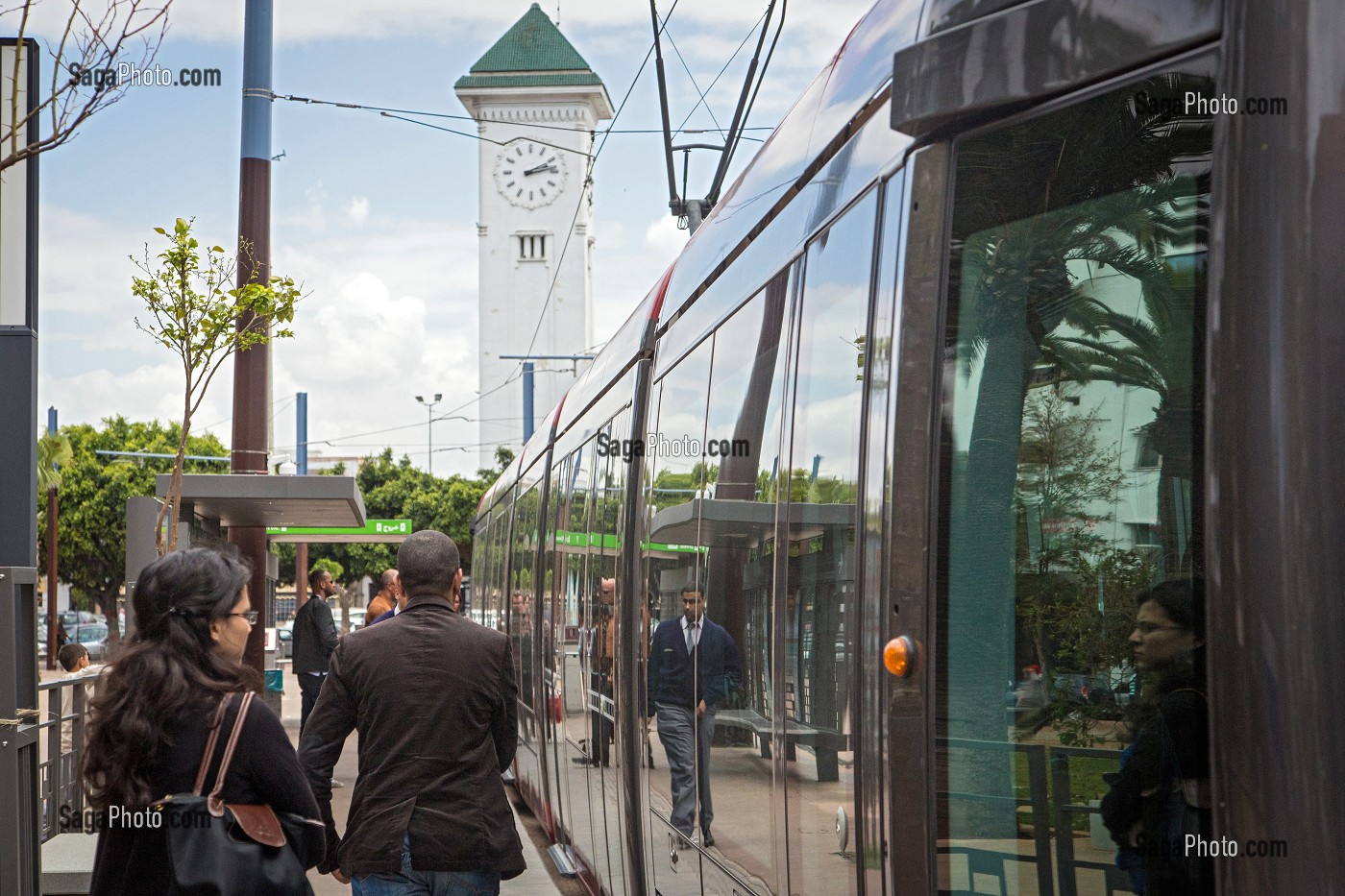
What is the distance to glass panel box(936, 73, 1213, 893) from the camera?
2.55 m

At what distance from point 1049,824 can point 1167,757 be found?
0.88 feet

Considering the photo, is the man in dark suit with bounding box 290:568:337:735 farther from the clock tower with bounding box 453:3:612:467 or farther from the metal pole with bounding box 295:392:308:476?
the clock tower with bounding box 453:3:612:467

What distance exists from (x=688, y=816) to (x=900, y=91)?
2.81m

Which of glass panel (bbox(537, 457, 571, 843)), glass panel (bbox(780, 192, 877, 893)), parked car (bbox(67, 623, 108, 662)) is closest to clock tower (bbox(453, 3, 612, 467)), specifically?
parked car (bbox(67, 623, 108, 662))

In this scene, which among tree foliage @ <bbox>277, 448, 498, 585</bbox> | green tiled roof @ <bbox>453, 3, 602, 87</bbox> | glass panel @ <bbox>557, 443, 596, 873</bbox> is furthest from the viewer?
green tiled roof @ <bbox>453, 3, 602, 87</bbox>

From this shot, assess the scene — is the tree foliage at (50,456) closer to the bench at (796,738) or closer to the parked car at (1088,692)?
the bench at (796,738)

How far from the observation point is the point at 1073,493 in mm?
2738

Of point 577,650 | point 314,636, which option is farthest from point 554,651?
point 314,636

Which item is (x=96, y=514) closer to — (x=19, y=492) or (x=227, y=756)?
(x=19, y=492)

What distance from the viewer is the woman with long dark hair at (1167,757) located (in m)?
2.47

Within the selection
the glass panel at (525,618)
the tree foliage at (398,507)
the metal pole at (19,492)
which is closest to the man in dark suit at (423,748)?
the metal pole at (19,492)

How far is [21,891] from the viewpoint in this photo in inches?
216

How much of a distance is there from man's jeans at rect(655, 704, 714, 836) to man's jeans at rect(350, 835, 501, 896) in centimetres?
80

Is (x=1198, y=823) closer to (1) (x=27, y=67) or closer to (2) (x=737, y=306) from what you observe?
(2) (x=737, y=306)
